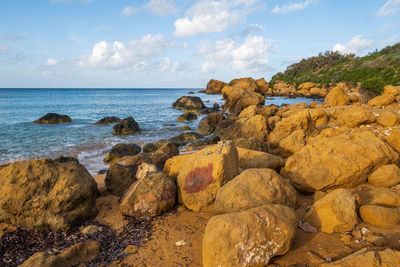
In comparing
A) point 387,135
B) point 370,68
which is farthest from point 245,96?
point 370,68

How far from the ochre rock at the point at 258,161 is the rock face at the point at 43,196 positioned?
13.3 ft

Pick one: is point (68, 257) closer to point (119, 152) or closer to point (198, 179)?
point (198, 179)

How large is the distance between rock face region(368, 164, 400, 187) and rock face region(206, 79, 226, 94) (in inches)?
2401

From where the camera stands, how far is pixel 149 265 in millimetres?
3791

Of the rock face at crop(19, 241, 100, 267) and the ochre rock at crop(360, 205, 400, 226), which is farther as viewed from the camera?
the ochre rock at crop(360, 205, 400, 226)

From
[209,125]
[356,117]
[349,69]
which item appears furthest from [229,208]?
[349,69]

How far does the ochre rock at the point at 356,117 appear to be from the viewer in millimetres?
10375

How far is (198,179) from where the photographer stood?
17.6ft

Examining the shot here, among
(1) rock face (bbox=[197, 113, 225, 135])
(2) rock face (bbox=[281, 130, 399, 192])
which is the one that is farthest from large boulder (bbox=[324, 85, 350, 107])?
(2) rock face (bbox=[281, 130, 399, 192])

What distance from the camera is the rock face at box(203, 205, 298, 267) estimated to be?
131 inches

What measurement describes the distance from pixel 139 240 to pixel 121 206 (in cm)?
123

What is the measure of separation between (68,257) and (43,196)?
178cm

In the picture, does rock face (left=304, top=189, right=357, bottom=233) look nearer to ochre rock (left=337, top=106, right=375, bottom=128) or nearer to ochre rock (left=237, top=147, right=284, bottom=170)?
ochre rock (left=237, top=147, right=284, bottom=170)

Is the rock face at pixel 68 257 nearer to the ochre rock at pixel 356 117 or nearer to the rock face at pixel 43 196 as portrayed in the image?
the rock face at pixel 43 196
